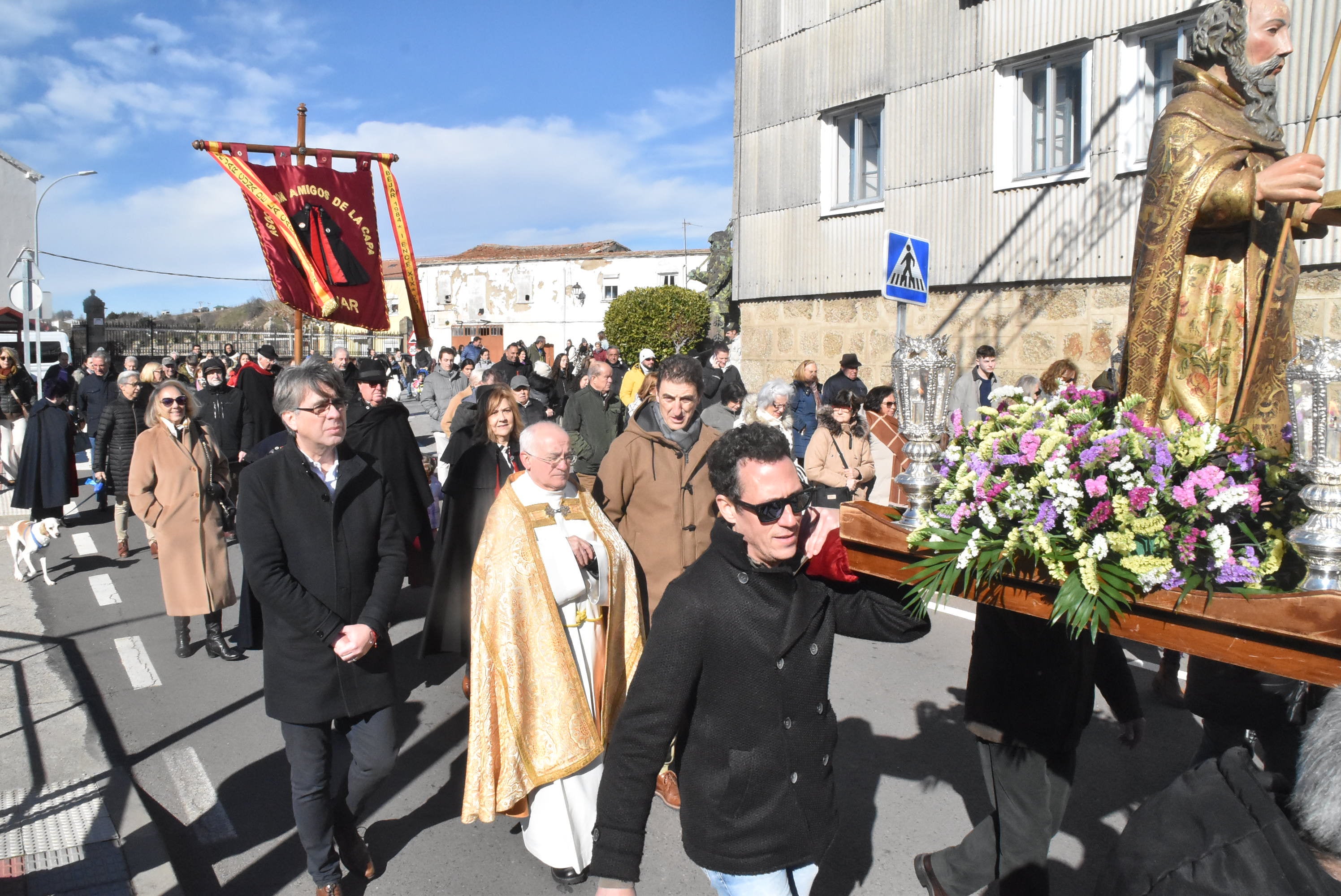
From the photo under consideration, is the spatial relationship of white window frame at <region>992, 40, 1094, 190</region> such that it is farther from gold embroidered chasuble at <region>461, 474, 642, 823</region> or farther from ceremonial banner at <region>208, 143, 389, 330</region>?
gold embroidered chasuble at <region>461, 474, 642, 823</region>

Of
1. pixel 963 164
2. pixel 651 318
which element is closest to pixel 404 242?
pixel 963 164

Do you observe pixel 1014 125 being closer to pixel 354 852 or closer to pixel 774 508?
pixel 774 508

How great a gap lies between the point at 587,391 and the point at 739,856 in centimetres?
700

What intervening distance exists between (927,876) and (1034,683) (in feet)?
3.05

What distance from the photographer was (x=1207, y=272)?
290 cm

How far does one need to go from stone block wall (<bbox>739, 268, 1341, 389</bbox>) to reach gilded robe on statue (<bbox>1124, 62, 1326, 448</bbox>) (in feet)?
20.7

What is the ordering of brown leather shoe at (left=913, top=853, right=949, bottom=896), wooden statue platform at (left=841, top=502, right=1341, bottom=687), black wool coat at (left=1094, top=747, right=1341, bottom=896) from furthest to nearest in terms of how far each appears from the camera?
brown leather shoe at (left=913, top=853, right=949, bottom=896)
wooden statue platform at (left=841, top=502, right=1341, bottom=687)
black wool coat at (left=1094, top=747, right=1341, bottom=896)

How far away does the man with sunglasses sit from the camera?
246 centimetres

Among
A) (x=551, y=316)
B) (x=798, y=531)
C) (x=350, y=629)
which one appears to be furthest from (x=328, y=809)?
(x=551, y=316)

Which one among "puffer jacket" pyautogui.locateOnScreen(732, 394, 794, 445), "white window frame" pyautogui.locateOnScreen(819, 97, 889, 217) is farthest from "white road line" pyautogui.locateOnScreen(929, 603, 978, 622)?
"white window frame" pyautogui.locateOnScreen(819, 97, 889, 217)

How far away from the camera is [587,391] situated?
9.22m

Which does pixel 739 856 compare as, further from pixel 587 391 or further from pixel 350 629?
pixel 587 391

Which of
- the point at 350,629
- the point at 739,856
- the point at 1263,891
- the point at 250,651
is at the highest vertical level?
the point at 1263,891

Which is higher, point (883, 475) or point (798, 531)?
point (798, 531)
